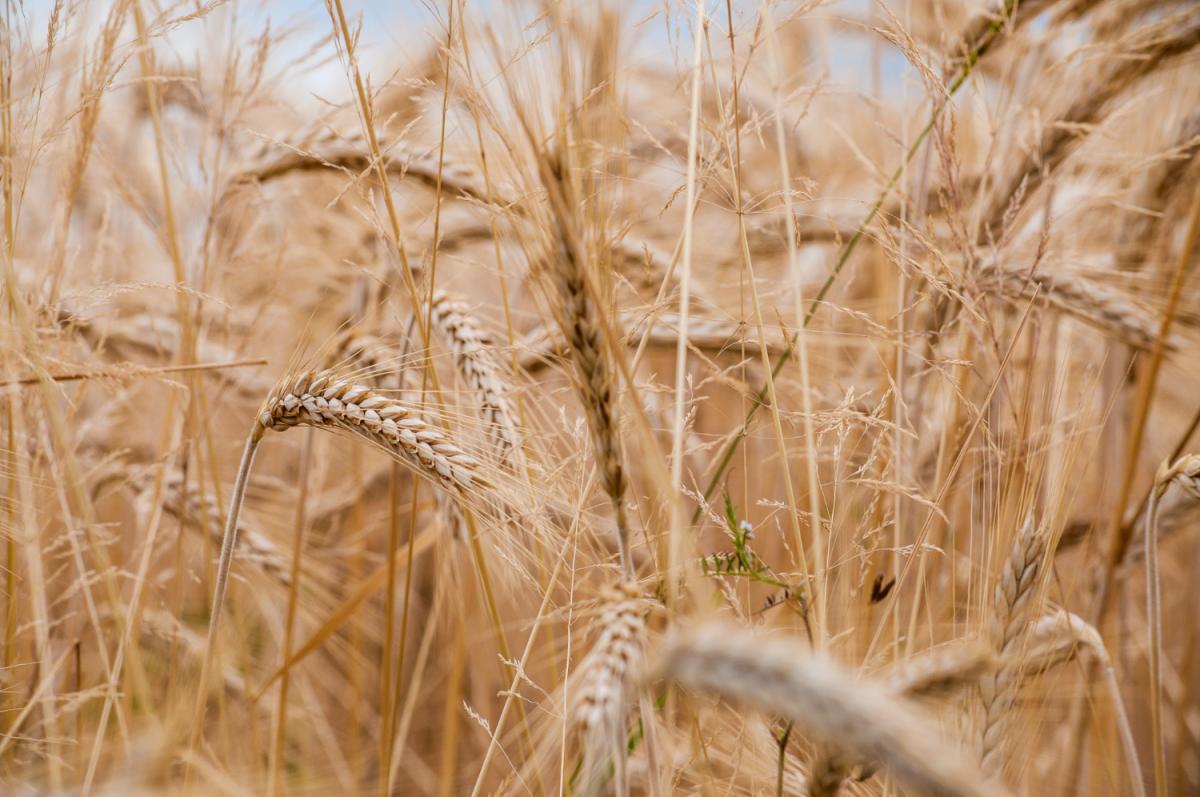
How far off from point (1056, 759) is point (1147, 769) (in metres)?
0.39

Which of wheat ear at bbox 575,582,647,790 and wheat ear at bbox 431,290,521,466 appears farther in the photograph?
wheat ear at bbox 431,290,521,466

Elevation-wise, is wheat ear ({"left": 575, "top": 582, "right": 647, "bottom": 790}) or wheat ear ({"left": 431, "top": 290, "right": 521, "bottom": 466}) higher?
wheat ear ({"left": 431, "top": 290, "right": 521, "bottom": 466})

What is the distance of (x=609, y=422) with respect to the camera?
1.77ft

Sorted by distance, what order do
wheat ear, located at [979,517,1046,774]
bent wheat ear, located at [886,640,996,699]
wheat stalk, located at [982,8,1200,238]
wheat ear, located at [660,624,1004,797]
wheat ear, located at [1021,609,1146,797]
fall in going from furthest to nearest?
wheat stalk, located at [982,8,1200,238] < wheat ear, located at [1021,609,1146,797] < wheat ear, located at [979,517,1046,774] < bent wheat ear, located at [886,640,996,699] < wheat ear, located at [660,624,1004,797]

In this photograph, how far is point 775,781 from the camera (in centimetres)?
73

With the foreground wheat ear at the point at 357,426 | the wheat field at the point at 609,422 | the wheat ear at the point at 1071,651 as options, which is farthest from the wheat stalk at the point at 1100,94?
the foreground wheat ear at the point at 357,426

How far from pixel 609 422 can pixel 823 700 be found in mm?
248

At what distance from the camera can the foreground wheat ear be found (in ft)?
2.20

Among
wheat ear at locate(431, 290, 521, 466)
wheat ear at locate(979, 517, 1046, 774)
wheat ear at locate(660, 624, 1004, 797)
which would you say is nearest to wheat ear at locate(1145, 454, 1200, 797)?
wheat ear at locate(979, 517, 1046, 774)

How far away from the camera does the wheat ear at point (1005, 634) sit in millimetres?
622

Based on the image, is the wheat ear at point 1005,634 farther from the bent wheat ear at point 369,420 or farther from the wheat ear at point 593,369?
the bent wheat ear at point 369,420

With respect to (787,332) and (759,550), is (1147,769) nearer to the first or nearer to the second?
(759,550)

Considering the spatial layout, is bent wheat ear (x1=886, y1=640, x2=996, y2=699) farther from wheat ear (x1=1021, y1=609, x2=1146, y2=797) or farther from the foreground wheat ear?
the foreground wheat ear

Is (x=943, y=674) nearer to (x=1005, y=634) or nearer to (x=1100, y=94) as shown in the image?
(x=1005, y=634)
